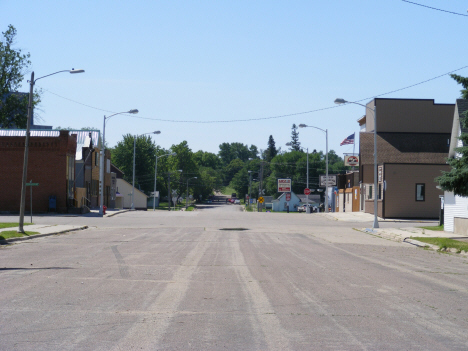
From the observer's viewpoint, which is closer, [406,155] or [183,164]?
[406,155]

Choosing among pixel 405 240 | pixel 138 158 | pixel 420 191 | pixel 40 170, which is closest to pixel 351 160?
pixel 420 191

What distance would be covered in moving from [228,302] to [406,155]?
4499cm

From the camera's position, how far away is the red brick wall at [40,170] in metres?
46.0

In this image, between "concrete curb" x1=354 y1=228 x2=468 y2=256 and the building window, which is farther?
the building window

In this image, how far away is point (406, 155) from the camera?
50.6m

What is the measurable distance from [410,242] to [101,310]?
1864cm

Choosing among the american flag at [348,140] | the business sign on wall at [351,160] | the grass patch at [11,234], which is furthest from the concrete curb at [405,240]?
the american flag at [348,140]

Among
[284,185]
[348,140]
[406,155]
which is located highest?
[348,140]

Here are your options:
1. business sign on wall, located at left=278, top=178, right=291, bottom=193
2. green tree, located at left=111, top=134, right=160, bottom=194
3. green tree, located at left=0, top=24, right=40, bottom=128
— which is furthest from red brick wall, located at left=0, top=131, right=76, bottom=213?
green tree, located at left=111, top=134, right=160, bottom=194

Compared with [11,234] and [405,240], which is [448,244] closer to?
[405,240]

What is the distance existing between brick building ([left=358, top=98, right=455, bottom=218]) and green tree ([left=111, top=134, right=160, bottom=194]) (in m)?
58.5

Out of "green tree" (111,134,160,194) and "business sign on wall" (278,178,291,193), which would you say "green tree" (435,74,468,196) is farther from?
"green tree" (111,134,160,194)

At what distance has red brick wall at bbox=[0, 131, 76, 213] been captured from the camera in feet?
151

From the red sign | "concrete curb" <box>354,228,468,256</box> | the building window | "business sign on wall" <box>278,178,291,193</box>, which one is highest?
the red sign
